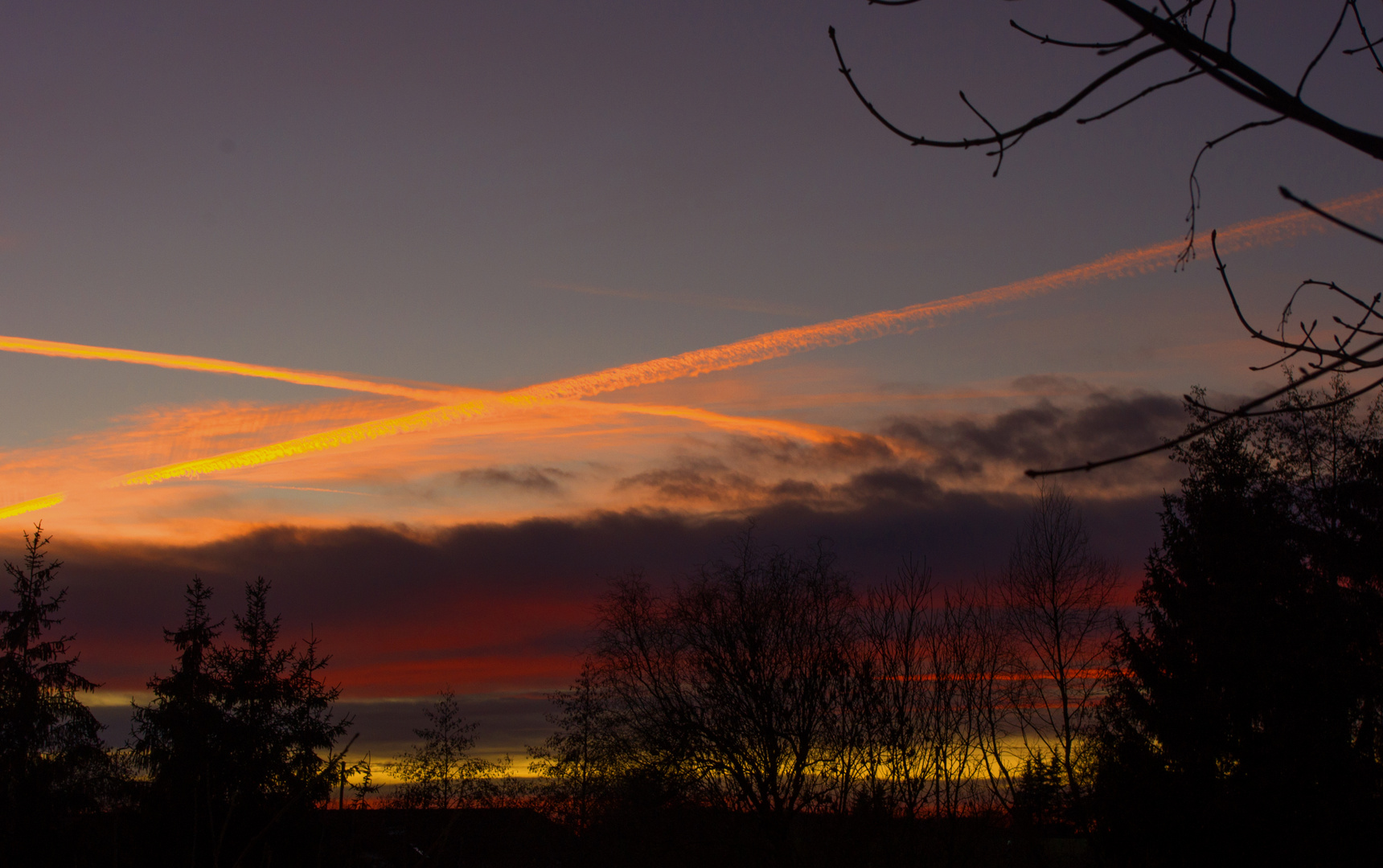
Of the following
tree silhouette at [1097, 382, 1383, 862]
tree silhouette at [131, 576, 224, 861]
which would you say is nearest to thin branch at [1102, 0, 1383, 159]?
tree silhouette at [1097, 382, 1383, 862]

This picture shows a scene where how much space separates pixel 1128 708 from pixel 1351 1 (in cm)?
3010

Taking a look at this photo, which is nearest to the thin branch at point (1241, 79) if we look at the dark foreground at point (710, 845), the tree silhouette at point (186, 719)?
the dark foreground at point (710, 845)

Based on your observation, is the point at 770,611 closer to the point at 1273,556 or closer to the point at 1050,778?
the point at 1050,778

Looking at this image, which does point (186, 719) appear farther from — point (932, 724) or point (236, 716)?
point (932, 724)

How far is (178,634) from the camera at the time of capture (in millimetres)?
43719

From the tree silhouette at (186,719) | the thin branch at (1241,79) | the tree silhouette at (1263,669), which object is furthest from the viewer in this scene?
the tree silhouette at (186,719)

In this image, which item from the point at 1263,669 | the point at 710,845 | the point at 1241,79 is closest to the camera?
the point at 1241,79

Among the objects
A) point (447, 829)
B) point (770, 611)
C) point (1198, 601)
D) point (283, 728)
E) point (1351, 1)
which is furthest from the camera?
point (283, 728)

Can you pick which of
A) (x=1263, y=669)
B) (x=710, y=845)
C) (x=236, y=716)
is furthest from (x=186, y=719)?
(x=1263, y=669)

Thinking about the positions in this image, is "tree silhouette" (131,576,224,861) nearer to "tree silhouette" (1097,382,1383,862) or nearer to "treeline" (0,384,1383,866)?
"treeline" (0,384,1383,866)

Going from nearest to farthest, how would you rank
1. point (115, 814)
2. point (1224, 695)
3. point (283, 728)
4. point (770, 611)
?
point (115, 814), point (1224, 695), point (770, 611), point (283, 728)

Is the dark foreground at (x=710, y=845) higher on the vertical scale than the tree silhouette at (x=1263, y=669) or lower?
lower

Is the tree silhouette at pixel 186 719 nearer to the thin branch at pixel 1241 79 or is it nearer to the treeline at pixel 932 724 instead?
the treeline at pixel 932 724

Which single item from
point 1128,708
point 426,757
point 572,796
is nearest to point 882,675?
point 1128,708
